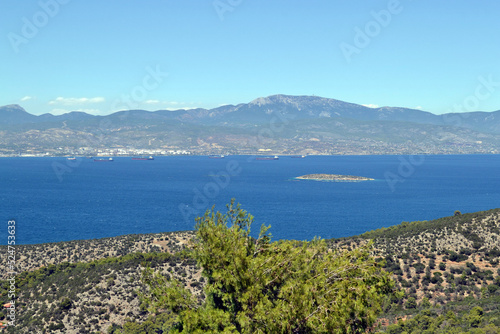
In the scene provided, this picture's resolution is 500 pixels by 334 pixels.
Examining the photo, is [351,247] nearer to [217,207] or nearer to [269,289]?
[269,289]

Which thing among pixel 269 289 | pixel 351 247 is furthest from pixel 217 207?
pixel 269 289

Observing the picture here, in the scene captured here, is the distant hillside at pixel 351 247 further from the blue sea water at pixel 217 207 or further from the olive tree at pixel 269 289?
the blue sea water at pixel 217 207

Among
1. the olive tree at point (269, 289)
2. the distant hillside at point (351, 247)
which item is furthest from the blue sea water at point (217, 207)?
the olive tree at point (269, 289)

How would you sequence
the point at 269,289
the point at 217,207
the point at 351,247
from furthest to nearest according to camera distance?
the point at 217,207 < the point at 351,247 < the point at 269,289

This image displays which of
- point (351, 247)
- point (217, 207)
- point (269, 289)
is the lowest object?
point (217, 207)

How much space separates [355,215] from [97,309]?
94.6 m

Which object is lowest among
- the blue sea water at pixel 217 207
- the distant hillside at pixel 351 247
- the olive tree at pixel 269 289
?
the blue sea water at pixel 217 207

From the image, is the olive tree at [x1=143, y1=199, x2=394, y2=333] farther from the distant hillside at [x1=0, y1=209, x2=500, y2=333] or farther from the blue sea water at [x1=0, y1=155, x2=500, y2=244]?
the blue sea water at [x1=0, y1=155, x2=500, y2=244]

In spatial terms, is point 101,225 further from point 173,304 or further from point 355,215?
point 173,304

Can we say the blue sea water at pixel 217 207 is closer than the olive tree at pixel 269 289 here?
No

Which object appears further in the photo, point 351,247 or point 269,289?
point 351,247

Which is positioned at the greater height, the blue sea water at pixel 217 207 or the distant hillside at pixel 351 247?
the distant hillside at pixel 351 247

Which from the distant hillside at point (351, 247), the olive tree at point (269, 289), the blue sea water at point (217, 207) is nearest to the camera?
the olive tree at point (269, 289)

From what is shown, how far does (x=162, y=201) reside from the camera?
15650 centimetres
